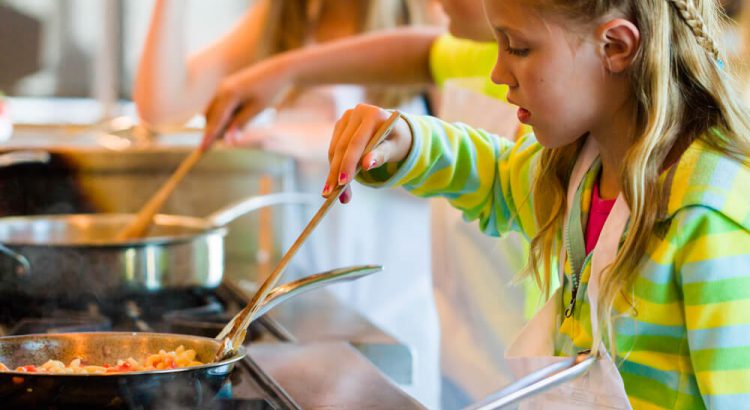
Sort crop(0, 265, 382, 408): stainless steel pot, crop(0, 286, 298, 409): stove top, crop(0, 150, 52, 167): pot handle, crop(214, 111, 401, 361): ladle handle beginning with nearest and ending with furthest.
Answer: crop(0, 265, 382, 408): stainless steel pot → crop(214, 111, 401, 361): ladle handle → crop(0, 286, 298, 409): stove top → crop(0, 150, 52, 167): pot handle

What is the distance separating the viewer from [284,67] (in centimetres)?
140

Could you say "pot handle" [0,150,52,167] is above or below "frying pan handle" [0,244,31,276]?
above

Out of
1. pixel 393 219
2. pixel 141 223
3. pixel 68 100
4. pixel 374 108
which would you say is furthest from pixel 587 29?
pixel 68 100

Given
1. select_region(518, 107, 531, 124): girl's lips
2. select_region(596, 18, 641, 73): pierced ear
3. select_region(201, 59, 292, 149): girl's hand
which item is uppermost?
select_region(596, 18, 641, 73): pierced ear

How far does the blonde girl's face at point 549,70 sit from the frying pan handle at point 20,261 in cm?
61

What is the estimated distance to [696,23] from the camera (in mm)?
766

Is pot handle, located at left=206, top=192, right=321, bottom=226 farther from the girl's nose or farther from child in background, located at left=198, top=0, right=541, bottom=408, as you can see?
the girl's nose

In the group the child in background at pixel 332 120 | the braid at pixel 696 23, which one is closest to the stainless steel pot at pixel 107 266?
the braid at pixel 696 23

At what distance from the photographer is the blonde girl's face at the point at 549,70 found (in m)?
0.76

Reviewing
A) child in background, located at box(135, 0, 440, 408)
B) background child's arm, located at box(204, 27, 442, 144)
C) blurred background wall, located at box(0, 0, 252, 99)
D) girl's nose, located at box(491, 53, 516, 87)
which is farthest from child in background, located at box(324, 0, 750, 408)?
blurred background wall, located at box(0, 0, 252, 99)

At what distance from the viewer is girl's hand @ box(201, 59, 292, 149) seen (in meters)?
1.35

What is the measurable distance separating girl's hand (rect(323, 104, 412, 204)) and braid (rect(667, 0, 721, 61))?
9.7 inches

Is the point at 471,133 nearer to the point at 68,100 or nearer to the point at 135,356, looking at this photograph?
the point at 135,356

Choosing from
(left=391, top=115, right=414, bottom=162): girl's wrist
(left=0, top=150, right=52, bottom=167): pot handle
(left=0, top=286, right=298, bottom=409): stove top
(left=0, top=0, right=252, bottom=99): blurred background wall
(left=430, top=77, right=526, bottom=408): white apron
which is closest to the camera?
(left=391, top=115, right=414, bottom=162): girl's wrist
